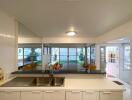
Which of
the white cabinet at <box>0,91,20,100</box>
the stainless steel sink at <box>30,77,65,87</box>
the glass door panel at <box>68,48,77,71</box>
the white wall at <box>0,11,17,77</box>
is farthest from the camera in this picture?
the glass door panel at <box>68,48,77,71</box>

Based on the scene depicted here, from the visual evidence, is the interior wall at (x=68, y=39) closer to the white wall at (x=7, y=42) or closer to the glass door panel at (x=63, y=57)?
the glass door panel at (x=63, y=57)

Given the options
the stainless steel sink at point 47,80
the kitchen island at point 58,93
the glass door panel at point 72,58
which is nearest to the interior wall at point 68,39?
the glass door panel at point 72,58

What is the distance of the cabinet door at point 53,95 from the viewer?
2.26m

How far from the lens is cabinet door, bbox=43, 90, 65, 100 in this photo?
2.26 m

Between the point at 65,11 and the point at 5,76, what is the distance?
1.59 m

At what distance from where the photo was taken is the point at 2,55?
8.50 ft

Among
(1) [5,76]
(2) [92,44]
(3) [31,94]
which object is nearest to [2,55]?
(1) [5,76]

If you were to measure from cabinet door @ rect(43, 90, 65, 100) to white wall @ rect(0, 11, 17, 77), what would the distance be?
955mm

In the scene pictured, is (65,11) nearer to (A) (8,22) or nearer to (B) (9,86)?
(A) (8,22)

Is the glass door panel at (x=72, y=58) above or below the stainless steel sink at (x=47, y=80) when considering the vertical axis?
above

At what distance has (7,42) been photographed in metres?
2.78

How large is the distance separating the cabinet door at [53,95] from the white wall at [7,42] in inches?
37.6

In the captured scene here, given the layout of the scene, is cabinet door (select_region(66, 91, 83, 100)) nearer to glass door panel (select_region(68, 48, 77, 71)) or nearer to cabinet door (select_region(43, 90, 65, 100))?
cabinet door (select_region(43, 90, 65, 100))

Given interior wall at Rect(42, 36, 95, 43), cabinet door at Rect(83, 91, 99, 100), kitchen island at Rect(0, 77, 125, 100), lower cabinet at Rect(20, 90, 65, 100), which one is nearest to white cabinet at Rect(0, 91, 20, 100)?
kitchen island at Rect(0, 77, 125, 100)
